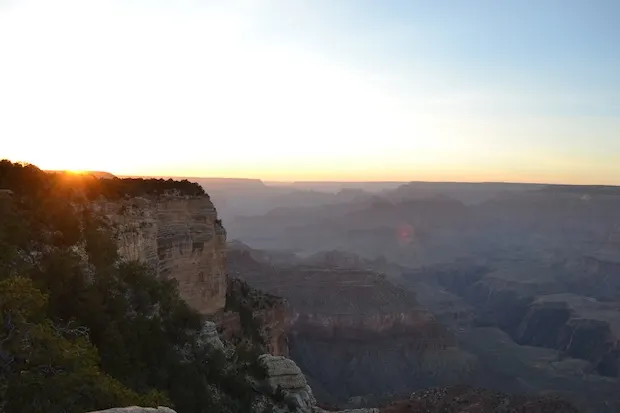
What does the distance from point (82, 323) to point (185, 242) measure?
14.1m

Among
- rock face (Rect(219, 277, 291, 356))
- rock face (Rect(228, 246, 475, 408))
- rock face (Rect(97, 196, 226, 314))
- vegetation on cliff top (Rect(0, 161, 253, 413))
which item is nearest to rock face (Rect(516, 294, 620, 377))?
rock face (Rect(228, 246, 475, 408))

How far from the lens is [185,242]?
27062mm

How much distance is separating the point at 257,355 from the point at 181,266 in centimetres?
727

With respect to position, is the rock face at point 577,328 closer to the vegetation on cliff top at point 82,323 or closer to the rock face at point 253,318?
the rock face at point 253,318

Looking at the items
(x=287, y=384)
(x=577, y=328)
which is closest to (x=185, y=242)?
(x=287, y=384)

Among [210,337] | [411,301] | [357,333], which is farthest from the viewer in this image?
[411,301]

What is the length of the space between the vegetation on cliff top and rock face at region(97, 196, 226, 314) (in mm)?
2659

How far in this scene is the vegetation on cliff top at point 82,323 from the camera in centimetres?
884

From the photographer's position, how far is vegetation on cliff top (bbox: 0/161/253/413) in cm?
884

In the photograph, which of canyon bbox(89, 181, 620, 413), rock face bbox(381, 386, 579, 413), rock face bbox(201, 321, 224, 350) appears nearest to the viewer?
rock face bbox(201, 321, 224, 350)

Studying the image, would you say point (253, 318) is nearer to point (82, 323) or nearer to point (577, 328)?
point (82, 323)

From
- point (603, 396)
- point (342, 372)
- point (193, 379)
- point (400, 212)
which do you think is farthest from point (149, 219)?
point (400, 212)

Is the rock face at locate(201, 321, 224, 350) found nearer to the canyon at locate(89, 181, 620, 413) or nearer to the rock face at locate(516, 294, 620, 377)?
the canyon at locate(89, 181, 620, 413)

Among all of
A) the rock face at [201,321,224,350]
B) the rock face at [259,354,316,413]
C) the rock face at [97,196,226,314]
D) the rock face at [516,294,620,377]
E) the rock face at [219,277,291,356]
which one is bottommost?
the rock face at [516,294,620,377]
